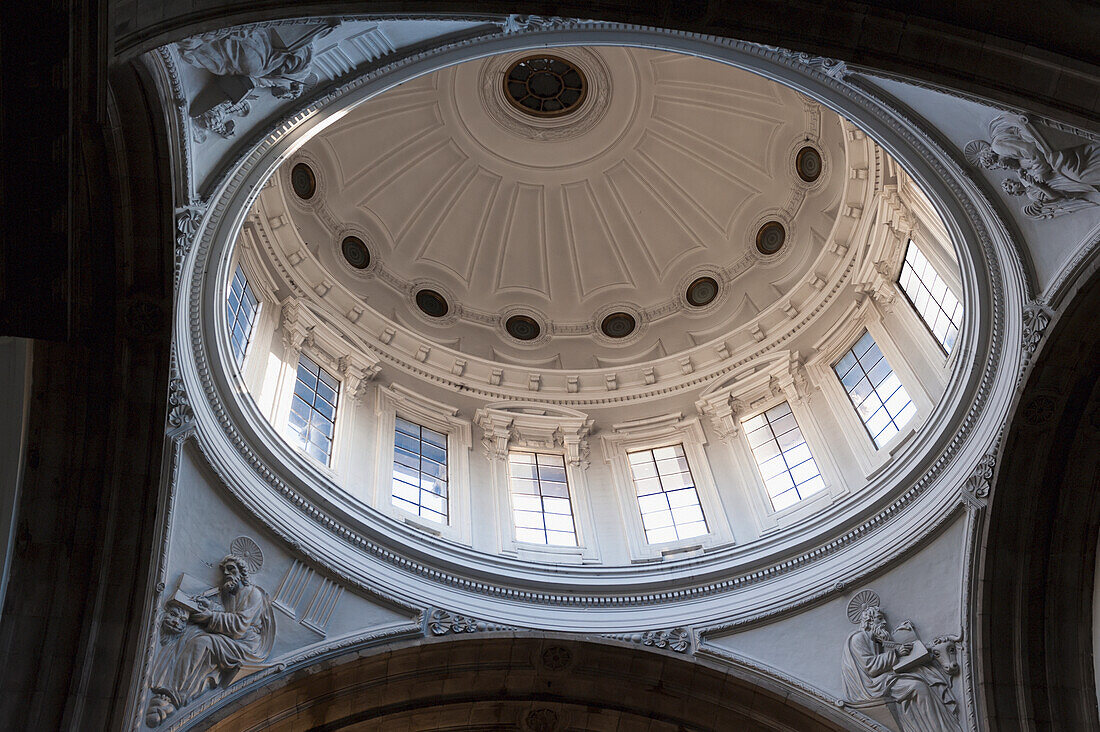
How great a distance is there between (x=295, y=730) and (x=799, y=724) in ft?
24.9

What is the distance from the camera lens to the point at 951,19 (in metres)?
9.46

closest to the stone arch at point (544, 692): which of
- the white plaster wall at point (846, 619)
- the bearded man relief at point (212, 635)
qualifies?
the white plaster wall at point (846, 619)

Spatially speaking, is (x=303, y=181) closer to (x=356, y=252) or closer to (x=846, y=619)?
(x=356, y=252)

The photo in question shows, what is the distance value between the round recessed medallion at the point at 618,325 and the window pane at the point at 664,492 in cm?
391

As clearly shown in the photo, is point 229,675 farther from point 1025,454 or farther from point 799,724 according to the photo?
point 1025,454

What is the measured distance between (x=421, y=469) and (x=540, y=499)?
2.45 metres

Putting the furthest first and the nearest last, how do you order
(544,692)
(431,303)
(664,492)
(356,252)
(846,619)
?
1. (431,303)
2. (356,252)
3. (664,492)
4. (544,692)
5. (846,619)

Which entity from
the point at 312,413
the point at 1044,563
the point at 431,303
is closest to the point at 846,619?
the point at 1044,563

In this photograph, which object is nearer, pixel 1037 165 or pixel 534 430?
pixel 1037 165

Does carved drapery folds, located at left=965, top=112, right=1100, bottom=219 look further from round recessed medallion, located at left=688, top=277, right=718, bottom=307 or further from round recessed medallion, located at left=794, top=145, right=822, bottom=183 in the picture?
round recessed medallion, located at left=688, top=277, right=718, bottom=307

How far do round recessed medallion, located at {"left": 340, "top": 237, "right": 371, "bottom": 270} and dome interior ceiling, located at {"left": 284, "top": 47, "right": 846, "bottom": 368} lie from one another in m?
0.30

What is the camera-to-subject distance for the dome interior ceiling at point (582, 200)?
24.3m

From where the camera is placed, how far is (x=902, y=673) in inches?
608

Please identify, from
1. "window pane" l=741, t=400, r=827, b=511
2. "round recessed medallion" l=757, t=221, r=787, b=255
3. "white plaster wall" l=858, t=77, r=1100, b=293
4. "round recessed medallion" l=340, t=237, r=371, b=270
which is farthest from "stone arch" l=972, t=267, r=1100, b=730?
"round recessed medallion" l=340, t=237, r=371, b=270
